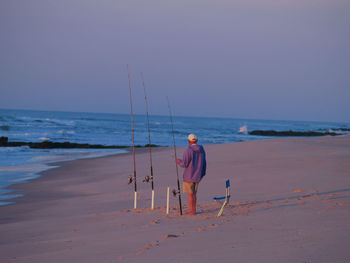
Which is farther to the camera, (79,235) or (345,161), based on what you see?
(345,161)

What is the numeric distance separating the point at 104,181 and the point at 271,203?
234 inches

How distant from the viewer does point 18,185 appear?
1066cm

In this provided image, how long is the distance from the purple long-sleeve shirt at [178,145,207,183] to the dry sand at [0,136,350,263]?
615 millimetres

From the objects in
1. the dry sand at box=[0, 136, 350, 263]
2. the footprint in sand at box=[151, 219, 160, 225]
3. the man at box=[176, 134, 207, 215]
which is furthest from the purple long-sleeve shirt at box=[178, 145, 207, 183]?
the footprint in sand at box=[151, 219, 160, 225]

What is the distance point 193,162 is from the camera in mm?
5965

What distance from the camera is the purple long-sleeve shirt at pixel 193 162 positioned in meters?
5.93

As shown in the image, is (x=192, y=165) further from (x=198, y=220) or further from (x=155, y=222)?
(x=155, y=222)

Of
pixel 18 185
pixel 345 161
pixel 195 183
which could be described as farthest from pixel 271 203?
pixel 18 185

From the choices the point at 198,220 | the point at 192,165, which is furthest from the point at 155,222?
the point at 192,165

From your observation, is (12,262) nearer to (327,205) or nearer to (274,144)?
(327,205)

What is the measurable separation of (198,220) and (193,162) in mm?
887

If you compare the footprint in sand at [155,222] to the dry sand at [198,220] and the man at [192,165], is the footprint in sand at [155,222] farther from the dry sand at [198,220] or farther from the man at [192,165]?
the man at [192,165]

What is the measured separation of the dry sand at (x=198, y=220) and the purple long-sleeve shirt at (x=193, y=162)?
2.02 feet

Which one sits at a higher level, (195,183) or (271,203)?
(195,183)
